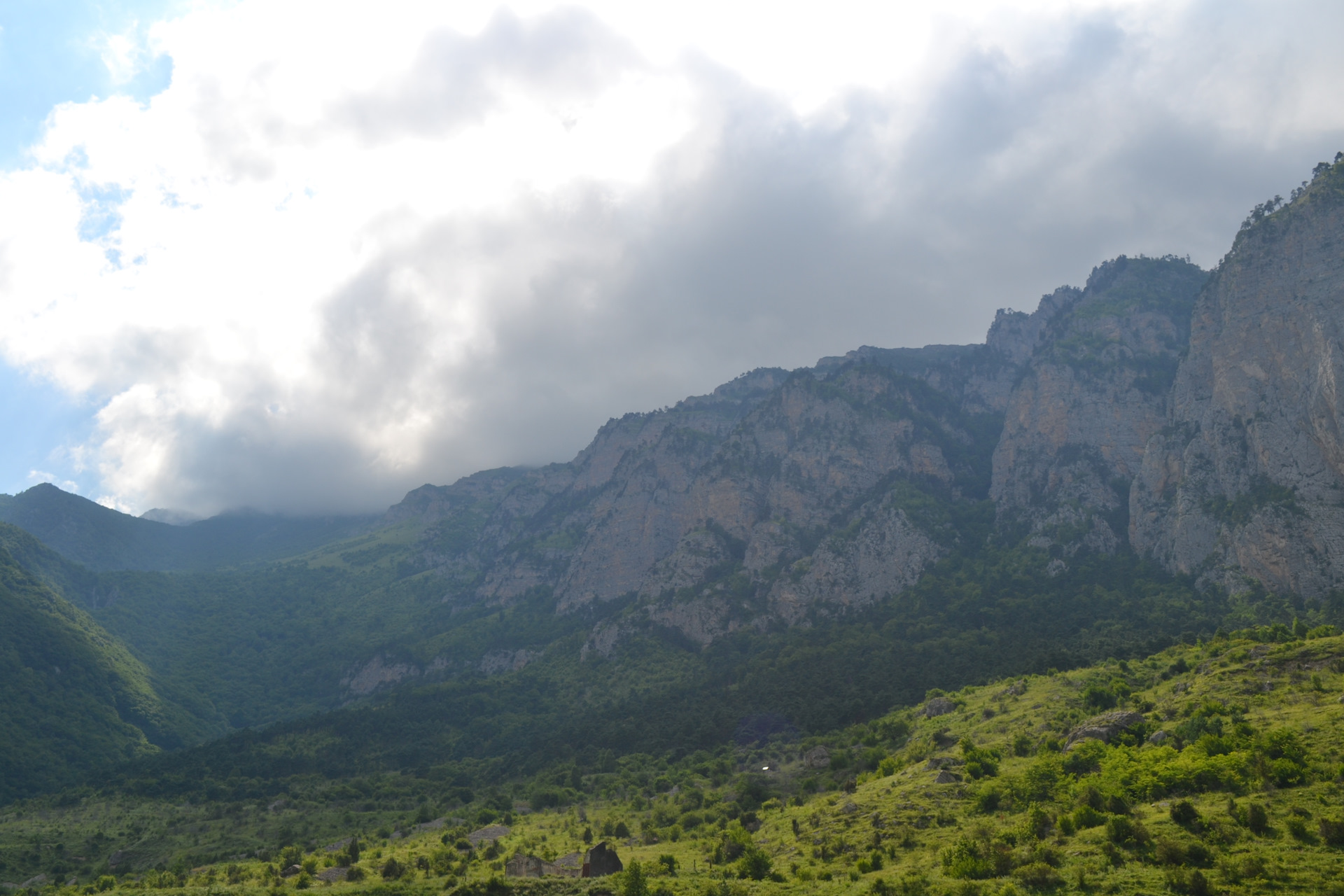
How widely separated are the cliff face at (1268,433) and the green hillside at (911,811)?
1864 inches

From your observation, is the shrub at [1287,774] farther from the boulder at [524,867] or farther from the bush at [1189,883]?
the boulder at [524,867]

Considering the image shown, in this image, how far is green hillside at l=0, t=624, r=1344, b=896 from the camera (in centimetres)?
5250

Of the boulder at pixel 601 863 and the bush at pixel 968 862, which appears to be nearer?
the bush at pixel 968 862

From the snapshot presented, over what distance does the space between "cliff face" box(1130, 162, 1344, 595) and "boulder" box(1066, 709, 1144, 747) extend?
89.3 meters

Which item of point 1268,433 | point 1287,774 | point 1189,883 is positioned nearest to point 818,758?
point 1287,774

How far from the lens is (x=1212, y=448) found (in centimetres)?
17988

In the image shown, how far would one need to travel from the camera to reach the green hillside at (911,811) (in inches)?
2067

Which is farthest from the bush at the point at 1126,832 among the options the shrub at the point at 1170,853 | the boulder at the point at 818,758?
the boulder at the point at 818,758

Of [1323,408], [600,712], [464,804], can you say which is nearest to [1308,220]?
[1323,408]

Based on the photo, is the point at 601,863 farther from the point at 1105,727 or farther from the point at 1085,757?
the point at 1105,727

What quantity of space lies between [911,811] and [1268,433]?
148567 millimetres

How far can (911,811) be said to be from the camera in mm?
71875

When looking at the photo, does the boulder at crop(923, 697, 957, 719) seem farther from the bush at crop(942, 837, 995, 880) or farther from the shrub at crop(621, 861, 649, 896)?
the shrub at crop(621, 861, 649, 896)

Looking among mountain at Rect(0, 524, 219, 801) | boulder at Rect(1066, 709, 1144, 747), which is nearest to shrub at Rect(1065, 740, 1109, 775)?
boulder at Rect(1066, 709, 1144, 747)
